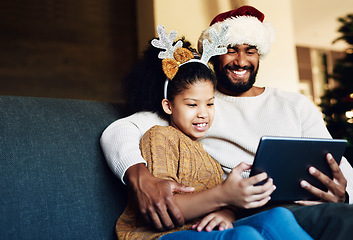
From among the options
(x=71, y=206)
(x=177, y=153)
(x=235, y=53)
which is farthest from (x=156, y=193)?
(x=235, y=53)

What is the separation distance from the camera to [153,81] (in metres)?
1.37

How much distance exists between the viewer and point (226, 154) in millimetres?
1430

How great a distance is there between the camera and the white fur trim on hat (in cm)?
151

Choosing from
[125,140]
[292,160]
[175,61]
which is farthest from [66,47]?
[292,160]

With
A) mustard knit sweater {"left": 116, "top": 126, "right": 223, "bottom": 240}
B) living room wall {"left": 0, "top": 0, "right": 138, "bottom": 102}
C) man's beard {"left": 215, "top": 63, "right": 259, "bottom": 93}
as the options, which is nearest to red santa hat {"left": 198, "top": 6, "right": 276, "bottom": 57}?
man's beard {"left": 215, "top": 63, "right": 259, "bottom": 93}

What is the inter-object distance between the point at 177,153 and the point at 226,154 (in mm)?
363

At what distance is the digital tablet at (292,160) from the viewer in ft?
3.03

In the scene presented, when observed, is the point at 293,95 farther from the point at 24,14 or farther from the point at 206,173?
the point at 24,14

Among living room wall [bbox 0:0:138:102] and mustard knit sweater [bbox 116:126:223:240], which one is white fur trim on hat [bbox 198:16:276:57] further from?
living room wall [bbox 0:0:138:102]

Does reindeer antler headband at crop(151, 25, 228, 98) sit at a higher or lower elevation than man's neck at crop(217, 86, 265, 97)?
higher

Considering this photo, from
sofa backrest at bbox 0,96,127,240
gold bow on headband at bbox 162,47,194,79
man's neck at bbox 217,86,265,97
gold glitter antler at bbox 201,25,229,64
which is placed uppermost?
gold glitter antler at bbox 201,25,229,64

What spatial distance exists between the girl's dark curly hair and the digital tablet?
425mm

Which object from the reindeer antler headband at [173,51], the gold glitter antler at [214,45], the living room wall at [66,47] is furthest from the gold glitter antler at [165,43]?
the living room wall at [66,47]

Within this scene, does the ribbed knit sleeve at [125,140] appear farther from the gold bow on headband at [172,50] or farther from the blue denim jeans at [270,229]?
the blue denim jeans at [270,229]
